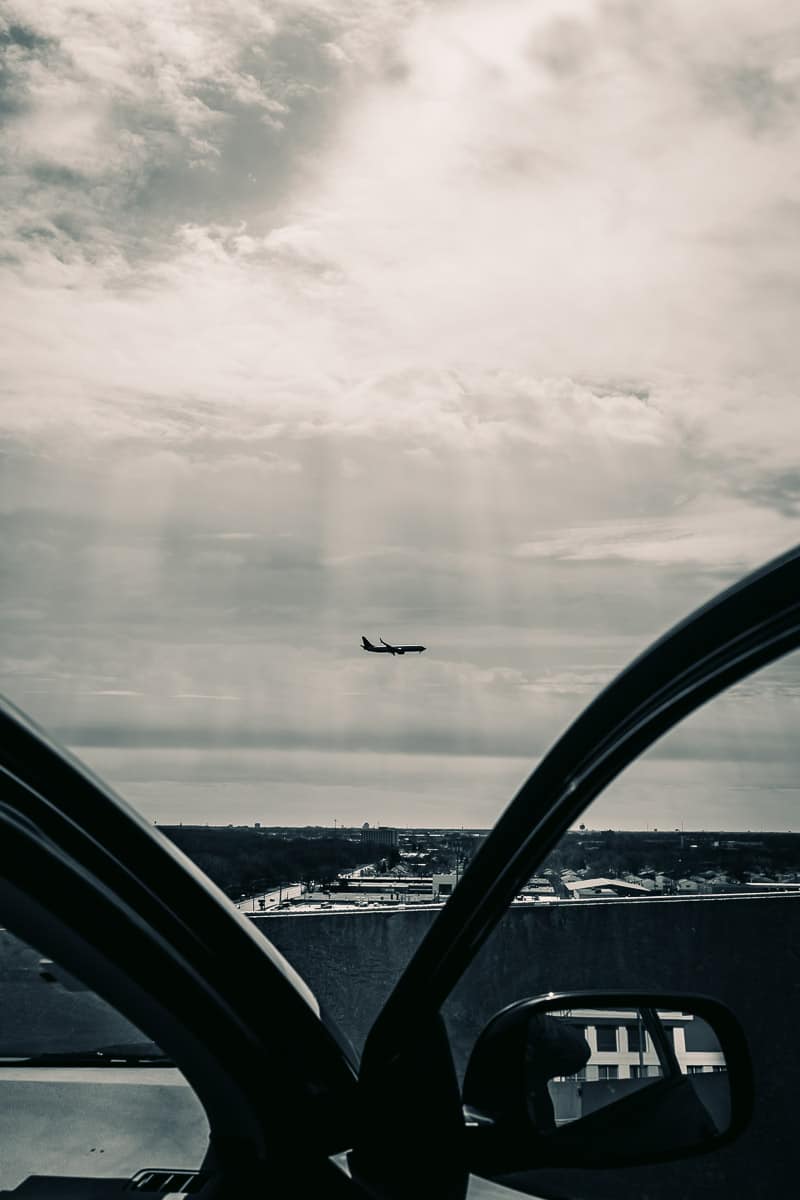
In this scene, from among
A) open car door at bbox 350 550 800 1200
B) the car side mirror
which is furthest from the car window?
the car side mirror

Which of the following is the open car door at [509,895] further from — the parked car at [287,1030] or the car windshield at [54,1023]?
the car windshield at [54,1023]

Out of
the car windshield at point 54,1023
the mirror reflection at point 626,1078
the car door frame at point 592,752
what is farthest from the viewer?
the mirror reflection at point 626,1078

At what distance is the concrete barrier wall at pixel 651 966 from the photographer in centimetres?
683

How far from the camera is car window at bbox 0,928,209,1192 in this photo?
5.06ft

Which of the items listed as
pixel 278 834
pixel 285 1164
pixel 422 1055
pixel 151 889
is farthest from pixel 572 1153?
pixel 278 834

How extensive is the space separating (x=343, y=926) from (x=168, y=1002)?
6.22 m

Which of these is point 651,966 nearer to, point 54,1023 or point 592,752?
Answer: point 54,1023

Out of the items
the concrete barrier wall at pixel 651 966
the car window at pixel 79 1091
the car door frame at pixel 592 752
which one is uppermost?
the car door frame at pixel 592 752

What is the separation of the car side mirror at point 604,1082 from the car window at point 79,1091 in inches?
19.4

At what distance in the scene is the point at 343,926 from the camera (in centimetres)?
738

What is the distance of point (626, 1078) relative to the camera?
6.48 feet

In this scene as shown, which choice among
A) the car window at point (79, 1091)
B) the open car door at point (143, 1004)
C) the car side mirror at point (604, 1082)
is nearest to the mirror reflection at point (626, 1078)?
the car side mirror at point (604, 1082)

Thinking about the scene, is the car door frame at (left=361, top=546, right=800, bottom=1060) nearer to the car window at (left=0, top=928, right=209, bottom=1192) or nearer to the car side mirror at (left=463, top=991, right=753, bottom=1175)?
the car side mirror at (left=463, top=991, right=753, bottom=1175)

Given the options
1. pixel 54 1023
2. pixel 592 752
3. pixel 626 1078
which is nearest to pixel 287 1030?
pixel 54 1023
